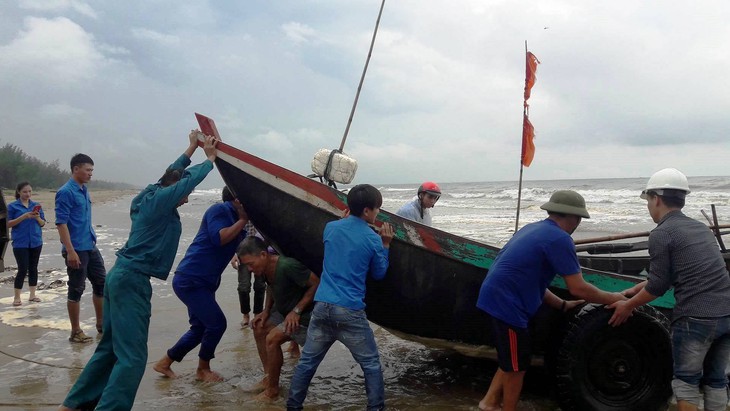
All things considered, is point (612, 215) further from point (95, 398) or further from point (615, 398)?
point (95, 398)

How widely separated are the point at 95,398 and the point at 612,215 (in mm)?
24993

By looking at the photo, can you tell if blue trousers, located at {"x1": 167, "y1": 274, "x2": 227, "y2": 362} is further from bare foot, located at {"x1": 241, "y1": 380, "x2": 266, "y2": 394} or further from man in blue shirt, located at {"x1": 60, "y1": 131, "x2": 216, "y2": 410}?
man in blue shirt, located at {"x1": 60, "y1": 131, "x2": 216, "y2": 410}

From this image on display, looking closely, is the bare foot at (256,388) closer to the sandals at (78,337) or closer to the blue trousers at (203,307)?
the blue trousers at (203,307)

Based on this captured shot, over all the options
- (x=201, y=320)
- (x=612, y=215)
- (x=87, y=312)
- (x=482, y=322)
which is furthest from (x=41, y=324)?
(x=612, y=215)

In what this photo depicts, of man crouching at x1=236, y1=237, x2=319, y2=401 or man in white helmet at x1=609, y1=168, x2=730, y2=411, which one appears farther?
man crouching at x1=236, y1=237, x2=319, y2=401

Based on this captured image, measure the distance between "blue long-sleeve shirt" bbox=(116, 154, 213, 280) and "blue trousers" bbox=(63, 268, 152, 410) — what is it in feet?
0.28

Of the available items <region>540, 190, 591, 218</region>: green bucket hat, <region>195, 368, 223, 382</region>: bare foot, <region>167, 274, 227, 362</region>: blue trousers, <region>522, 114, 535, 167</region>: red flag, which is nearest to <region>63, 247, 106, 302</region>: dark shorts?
<region>167, 274, 227, 362</region>: blue trousers

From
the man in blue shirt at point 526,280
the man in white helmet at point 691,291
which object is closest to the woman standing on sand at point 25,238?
the man in blue shirt at point 526,280

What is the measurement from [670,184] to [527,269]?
38.0 inches

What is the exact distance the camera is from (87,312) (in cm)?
690

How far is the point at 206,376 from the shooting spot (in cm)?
453

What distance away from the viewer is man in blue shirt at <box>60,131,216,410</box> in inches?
136

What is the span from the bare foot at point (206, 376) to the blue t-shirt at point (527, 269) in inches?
90.4

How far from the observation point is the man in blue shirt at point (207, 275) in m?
4.38
